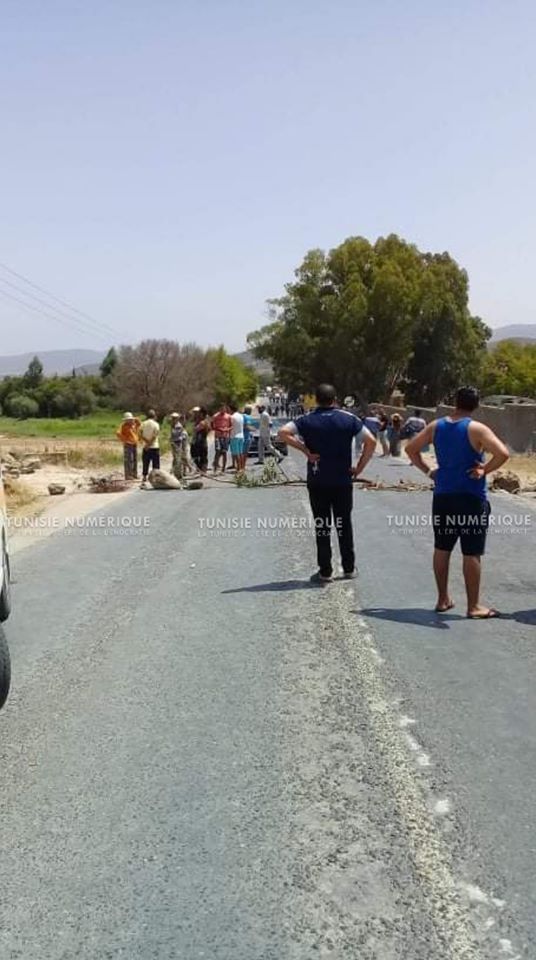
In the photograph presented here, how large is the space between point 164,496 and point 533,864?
56.7 feet

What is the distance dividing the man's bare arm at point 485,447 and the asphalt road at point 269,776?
1146 millimetres

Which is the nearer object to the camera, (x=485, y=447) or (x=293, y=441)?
(x=485, y=447)

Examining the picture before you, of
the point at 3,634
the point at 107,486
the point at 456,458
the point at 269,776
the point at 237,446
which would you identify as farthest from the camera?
the point at 237,446

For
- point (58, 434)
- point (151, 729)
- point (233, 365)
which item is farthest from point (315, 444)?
point (233, 365)

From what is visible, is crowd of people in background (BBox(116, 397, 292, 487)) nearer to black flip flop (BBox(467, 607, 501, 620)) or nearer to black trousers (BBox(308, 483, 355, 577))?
black trousers (BBox(308, 483, 355, 577))

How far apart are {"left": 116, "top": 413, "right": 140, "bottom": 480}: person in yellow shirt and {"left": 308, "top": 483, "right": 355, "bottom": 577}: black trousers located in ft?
50.8

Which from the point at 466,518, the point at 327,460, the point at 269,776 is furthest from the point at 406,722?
the point at 327,460

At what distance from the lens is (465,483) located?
8.02m

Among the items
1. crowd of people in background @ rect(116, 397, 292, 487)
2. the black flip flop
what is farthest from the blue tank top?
crowd of people in background @ rect(116, 397, 292, 487)

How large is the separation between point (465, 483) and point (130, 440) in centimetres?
1757

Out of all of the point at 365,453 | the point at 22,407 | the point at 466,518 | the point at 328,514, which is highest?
the point at 365,453

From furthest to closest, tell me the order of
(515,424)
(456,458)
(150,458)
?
(515,424), (150,458), (456,458)

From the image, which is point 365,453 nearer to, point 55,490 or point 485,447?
point 485,447

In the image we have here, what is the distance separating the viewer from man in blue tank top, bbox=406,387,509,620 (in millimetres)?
7934
